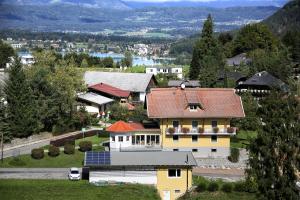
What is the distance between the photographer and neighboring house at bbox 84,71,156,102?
4903 centimetres

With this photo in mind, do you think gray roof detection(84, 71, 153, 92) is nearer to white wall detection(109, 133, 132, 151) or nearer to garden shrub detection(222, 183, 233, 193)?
white wall detection(109, 133, 132, 151)

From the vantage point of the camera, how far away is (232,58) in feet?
216

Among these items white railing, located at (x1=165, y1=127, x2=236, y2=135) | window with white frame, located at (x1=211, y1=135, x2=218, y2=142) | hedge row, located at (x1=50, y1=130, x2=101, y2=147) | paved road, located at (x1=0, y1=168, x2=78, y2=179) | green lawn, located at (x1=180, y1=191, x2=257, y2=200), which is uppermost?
white railing, located at (x1=165, y1=127, x2=236, y2=135)

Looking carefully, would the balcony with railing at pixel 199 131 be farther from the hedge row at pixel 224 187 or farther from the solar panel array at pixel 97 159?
the hedge row at pixel 224 187

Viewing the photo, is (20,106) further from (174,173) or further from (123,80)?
(123,80)

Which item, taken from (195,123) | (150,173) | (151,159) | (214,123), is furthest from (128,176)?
(214,123)

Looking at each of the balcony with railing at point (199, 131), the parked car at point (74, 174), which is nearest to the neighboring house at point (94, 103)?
the balcony with railing at point (199, 131)

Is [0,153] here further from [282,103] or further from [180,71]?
[180,71]

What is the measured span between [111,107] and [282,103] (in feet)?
70.3

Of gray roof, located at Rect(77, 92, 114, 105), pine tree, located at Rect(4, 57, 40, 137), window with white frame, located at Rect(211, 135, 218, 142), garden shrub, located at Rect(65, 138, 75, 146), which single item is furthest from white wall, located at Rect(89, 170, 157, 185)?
gray roof, located at Rect(77, 92, 114, 105)

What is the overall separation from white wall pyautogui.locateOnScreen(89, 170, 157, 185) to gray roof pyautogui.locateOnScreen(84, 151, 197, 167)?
0.45 m

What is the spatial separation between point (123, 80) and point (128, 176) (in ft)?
90.2

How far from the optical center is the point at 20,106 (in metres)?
31.5

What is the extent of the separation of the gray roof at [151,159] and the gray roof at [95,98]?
15739 mm
